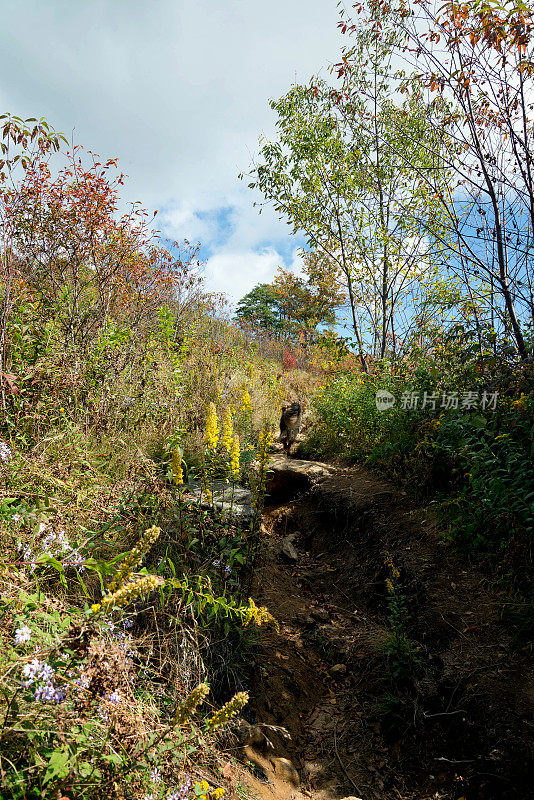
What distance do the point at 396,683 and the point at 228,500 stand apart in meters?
1.78

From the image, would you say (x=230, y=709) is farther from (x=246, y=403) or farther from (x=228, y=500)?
(x=246, y=403)

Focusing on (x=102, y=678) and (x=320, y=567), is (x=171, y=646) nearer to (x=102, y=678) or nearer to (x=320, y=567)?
(x=102, y=678)

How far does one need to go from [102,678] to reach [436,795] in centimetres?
186

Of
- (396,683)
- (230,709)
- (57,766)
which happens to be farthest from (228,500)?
(57,766)

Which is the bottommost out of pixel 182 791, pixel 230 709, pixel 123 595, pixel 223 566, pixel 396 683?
pixel 396 683

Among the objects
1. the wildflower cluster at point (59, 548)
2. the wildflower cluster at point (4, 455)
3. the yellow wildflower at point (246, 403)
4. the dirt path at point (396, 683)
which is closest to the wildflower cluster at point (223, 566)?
the dirt path at point (396, 683)

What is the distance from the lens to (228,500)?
3535 mm

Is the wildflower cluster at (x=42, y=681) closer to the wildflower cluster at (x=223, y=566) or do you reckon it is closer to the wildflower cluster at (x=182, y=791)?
the wildflower cluster at (x=182, y=791)

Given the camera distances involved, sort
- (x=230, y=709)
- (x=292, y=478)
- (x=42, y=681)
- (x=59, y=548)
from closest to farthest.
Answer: (x=42, y=681) < (x=230, y=709) < (x=59, y=548) < (x=292, y=478)

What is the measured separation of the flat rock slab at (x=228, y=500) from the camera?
3.18 meters

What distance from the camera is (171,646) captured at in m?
2.03

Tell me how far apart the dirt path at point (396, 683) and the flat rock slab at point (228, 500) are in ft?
1.77

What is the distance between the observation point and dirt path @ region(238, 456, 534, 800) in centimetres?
197

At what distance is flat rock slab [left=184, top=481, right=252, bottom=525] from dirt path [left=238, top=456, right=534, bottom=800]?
540mm
